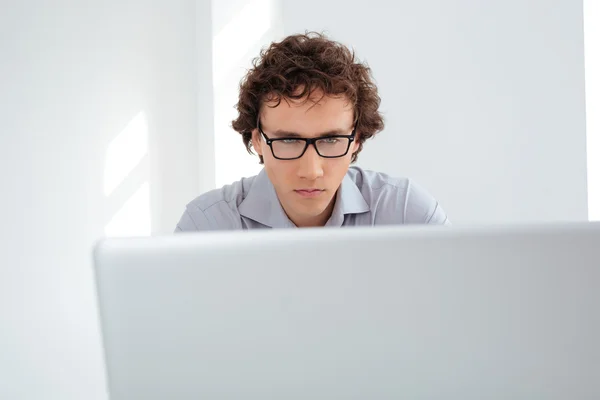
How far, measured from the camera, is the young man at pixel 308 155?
A: 1.71 meters

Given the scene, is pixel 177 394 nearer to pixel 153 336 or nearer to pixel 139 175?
pixel 153 336

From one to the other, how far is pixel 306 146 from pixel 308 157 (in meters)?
0.03

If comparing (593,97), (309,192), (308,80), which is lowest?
(309,192)

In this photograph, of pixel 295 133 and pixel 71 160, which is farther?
pixel 71 160

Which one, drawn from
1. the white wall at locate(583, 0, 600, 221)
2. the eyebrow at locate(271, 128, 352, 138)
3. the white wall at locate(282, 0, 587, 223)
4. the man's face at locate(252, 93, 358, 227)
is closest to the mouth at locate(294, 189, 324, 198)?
the man's face at locate(252, 93, 358, 227)

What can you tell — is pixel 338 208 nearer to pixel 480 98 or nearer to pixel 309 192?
pixel 309 192

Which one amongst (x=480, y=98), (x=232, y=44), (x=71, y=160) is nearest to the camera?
(x=71, y=160)

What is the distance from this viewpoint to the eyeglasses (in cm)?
170

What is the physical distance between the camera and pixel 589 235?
57 cm

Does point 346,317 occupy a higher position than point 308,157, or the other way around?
point 308,157

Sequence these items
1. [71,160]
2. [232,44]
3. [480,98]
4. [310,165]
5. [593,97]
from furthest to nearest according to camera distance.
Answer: [232,44] → [480,98] → [593,97] → [71,160] → [310,165]

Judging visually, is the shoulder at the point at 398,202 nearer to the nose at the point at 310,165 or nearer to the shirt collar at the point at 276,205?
the shirt collar at the point at 276,205

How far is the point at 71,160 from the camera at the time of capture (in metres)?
3.00

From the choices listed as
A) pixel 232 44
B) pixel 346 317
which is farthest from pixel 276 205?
pixel 232 44
